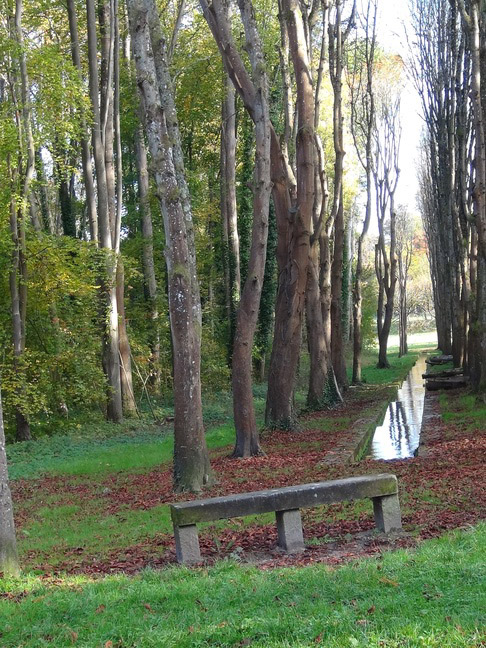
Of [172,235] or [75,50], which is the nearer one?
[172,235]

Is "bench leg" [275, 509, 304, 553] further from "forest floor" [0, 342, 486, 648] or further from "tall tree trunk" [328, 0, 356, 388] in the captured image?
"tall tree trunk" [328, 0, 356, 388]

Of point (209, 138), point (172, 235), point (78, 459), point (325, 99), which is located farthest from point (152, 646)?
point (209, 138)

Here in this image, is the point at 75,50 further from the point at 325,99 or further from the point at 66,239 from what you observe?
the point at 325,99

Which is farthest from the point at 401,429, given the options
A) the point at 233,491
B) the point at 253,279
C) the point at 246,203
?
the point at 246,203

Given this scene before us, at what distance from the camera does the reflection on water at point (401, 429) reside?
55.5 ft

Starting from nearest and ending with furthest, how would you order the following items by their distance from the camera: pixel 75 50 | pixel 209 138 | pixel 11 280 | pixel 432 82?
1. pixel 11 280
2. pixel 75 50
3. pixel 432 82
4. pixel 209 138

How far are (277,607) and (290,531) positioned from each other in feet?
8.62

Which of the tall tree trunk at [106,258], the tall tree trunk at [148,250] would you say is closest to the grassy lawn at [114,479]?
the tall tree trunk at [106,258]

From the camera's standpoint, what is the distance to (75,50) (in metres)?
24.1

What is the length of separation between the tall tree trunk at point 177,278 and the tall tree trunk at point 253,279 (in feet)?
11.0

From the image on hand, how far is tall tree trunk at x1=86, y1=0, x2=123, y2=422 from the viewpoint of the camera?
23.4 meters

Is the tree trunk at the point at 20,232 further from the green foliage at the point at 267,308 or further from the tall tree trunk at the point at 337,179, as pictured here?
the green foliage at the point at 267,308

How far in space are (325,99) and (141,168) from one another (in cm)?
1185

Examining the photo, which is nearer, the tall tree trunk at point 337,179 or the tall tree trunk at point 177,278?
the tall tree trunk at point 177,278
